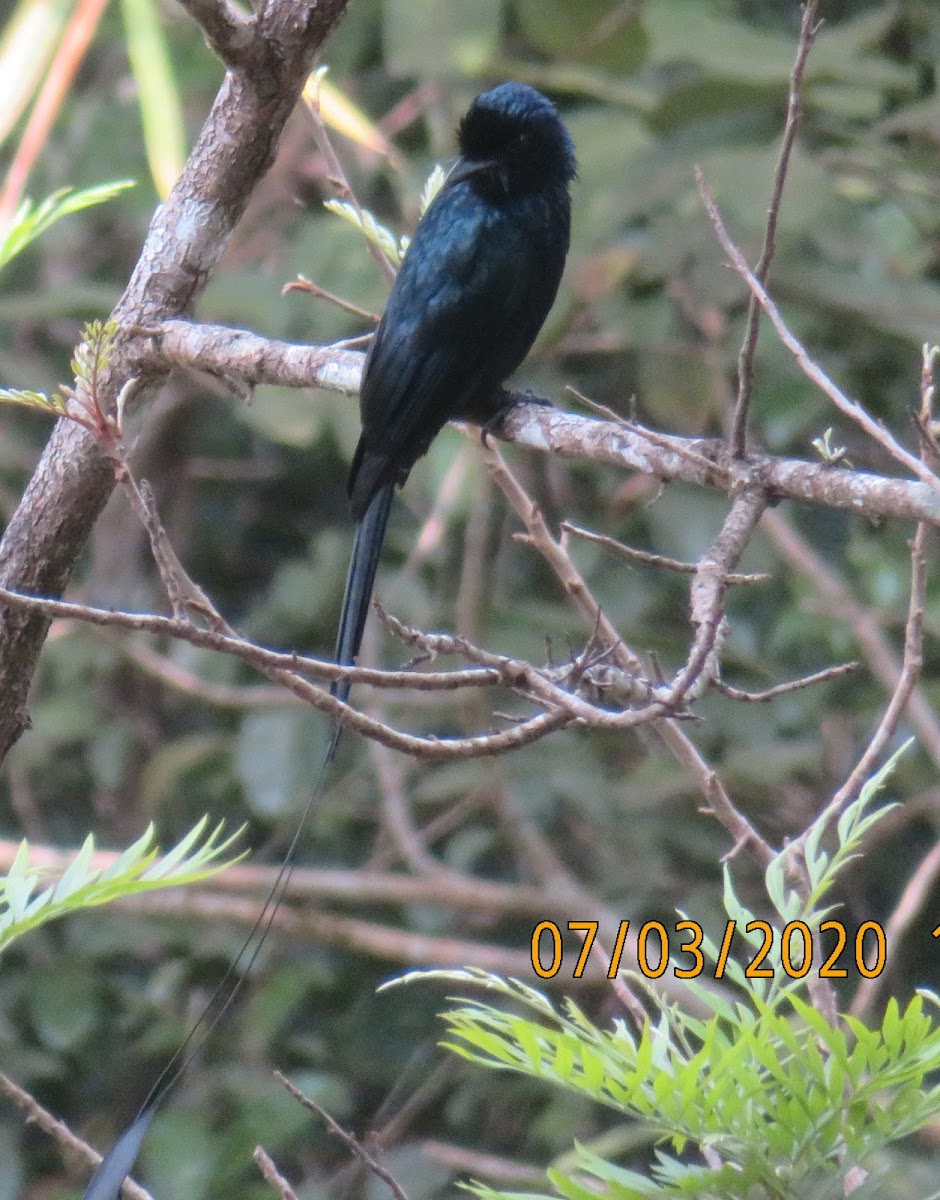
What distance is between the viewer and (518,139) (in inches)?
96.3

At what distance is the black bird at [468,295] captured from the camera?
2174mm

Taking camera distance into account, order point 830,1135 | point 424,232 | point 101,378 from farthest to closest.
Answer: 1. point 424,232
2. point 101,378
3. point 830,1135

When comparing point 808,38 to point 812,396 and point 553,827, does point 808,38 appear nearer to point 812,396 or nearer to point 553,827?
point 812,396

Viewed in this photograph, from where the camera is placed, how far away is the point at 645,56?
3.26 metres

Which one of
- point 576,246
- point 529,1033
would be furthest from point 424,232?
point 529,1033

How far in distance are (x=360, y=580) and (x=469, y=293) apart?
1.95ft

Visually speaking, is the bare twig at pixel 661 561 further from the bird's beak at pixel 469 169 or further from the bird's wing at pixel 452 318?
the bird's beak at pixel 469 169

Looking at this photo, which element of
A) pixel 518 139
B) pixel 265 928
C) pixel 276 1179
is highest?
pixel 518 139

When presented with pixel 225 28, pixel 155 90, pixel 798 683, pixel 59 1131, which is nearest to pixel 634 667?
pixel 798 683

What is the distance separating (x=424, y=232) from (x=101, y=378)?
117 cm

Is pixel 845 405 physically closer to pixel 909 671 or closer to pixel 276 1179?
→ pixel 909 671

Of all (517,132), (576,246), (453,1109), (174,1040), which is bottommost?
(453,1109)

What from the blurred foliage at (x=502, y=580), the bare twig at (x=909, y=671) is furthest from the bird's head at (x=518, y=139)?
the bare twig at (x=909, y=671)

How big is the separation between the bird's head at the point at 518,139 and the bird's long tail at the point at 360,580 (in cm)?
59
